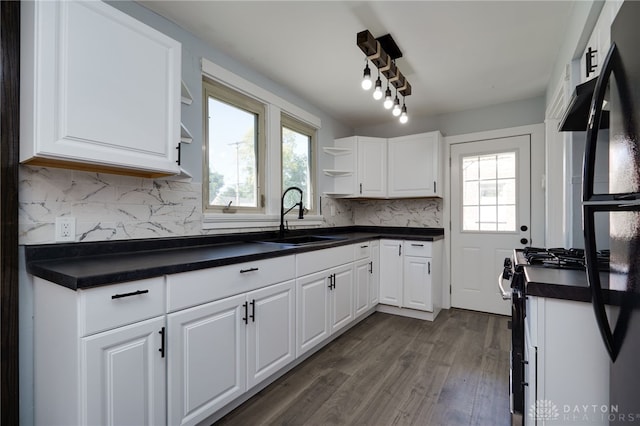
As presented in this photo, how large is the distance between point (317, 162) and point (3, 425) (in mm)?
3038

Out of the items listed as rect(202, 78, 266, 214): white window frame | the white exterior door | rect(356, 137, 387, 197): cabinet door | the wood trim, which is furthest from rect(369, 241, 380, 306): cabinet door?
the wood trim

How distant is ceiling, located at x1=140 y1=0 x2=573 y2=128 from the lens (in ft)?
6.03

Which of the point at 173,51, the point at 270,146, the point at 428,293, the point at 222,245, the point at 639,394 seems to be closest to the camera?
the point at 639,394

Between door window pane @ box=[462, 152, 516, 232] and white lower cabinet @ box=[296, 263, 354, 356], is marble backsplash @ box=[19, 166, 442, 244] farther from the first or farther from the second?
door window pane @ box=[462, 152, 516, 232]

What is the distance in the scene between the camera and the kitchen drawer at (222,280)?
4.56ft

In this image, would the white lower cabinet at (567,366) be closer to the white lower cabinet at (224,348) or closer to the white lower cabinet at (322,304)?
the white lower cabinet at (224,348)

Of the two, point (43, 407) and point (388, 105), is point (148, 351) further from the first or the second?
point (388, 105)

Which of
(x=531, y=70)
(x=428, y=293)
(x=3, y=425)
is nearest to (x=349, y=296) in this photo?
(x=428, y=293)

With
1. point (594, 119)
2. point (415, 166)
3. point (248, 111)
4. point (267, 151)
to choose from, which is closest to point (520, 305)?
point (594, 119)

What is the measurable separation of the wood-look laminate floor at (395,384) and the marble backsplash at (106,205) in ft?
3.94

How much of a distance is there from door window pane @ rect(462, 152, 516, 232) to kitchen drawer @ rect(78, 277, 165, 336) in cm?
337

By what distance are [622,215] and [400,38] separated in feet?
6.19

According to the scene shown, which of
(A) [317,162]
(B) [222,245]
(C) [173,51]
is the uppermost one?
(C) [173,51]

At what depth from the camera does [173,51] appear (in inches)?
63.6
